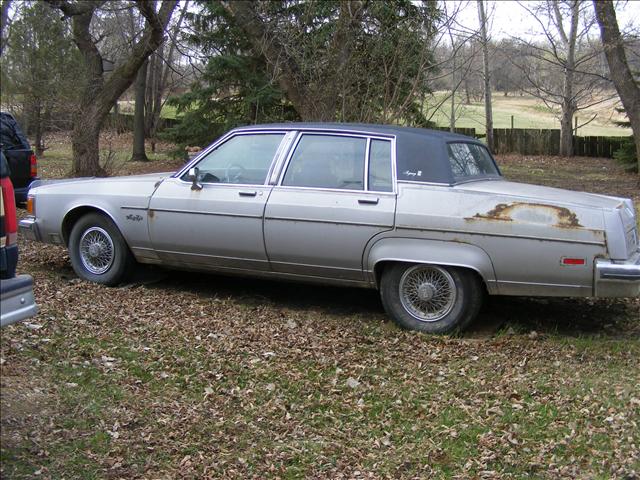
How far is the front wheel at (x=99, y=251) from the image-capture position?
7.06 m

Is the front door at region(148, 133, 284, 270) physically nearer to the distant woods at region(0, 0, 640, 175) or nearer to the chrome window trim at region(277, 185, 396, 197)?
the chrome window trim at region(277, 185, 396, 197)

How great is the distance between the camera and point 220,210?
648cm

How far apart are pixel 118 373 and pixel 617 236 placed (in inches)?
139

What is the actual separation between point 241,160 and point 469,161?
199cm

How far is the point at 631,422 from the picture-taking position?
Result: 4.36m

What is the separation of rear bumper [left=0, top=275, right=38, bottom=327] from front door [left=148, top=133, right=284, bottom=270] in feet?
9.00

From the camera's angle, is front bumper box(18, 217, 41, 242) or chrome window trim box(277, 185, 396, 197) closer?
chrome window trim box(277, 185, 396, 197)

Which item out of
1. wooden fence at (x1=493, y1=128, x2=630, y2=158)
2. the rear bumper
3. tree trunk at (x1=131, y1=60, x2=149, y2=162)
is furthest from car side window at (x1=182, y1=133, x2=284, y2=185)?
wooden fence at (x1=493, y1=128, x2=630, y2=158)

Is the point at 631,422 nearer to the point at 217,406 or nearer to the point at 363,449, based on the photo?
the point at 363,449

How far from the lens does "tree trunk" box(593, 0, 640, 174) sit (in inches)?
584

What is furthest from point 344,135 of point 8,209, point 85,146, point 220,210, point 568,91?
point 568,91

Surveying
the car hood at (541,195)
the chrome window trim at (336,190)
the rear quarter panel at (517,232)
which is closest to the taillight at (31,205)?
the chrome window trim at (336,190)

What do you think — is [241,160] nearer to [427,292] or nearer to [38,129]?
[427,292]

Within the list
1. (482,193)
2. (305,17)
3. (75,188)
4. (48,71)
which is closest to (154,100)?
(48,71)
